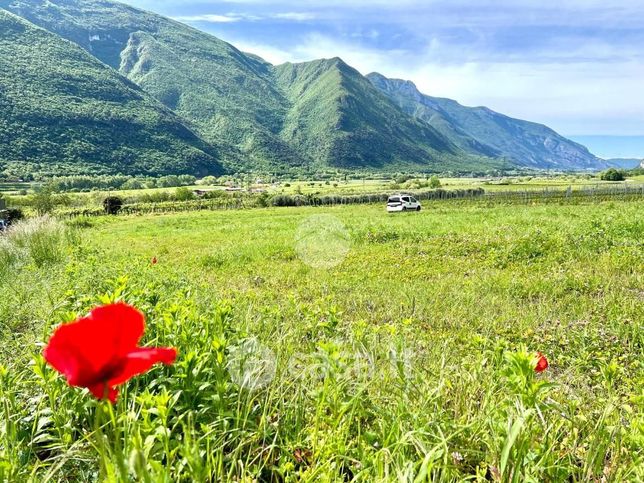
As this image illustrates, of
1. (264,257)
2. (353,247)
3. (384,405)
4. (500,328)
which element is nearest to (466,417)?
(384,405)

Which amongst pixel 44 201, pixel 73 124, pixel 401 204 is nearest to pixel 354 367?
pixel 401 204

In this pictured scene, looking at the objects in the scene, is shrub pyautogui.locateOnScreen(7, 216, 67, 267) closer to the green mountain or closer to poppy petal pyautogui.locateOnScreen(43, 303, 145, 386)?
poppy petal pyautogui.locateOnScreen(43, 303, 145, 386)

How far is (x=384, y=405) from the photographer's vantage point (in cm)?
261

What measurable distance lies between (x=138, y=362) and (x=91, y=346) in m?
0.12

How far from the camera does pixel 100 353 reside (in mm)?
975

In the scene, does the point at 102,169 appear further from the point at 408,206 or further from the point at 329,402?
the point at 329,402

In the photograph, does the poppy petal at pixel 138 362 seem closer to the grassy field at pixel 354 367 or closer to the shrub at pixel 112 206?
the grassy field at pixel 354 367

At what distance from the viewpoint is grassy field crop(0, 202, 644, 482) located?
1.95 m

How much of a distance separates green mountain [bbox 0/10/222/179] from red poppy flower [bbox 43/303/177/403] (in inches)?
6044

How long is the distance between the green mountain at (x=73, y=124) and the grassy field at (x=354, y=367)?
486 ft

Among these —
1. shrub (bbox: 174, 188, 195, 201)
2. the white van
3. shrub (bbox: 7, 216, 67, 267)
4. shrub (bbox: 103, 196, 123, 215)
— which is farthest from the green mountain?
shrub (bbox: 7, 216, 67, 267)

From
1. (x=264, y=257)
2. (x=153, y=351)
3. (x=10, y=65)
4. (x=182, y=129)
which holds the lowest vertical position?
(x=264, y=257)

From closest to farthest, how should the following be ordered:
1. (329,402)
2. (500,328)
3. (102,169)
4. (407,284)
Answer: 1. (329,402)
2. (500,328)
3. (407,284)
4. (102,169)

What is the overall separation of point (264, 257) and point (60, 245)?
5323mm
